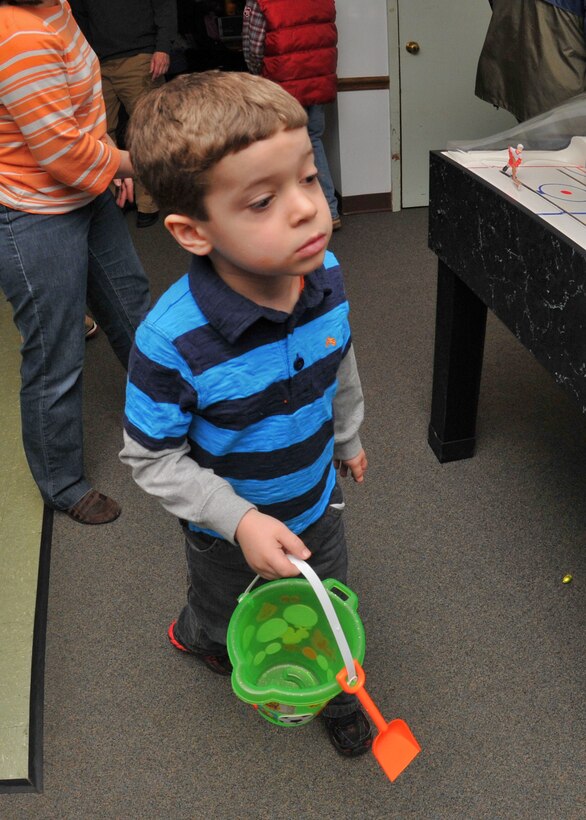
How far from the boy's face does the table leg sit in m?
0.97

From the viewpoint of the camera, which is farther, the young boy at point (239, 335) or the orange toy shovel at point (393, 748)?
the orange toy shovel at point (393, 748)

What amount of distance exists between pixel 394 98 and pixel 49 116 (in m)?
2.35

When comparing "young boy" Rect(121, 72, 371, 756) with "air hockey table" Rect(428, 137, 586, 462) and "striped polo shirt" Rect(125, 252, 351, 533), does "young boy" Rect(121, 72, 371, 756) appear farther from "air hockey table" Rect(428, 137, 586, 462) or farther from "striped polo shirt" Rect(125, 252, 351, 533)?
"air hockey table" Rect(428, 137, 586, 462)

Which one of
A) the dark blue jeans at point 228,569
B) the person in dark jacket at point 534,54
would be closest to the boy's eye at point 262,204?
the dark blue jeans at point 228,569

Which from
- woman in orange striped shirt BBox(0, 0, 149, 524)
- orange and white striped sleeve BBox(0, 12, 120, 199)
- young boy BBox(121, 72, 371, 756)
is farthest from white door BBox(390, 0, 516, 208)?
young boy BBox(121, 72, 371, 756)

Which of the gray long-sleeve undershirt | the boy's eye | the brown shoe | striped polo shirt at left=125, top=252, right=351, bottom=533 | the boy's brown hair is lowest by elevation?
the brown shoe

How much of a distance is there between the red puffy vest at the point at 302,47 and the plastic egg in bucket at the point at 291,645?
2.32 meters

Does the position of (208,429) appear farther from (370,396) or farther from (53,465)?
(370,396)

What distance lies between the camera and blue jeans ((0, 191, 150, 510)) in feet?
4.94

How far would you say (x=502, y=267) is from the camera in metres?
1.41

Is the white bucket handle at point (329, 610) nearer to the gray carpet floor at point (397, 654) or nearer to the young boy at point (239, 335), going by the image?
the young boy at point (239, 335)

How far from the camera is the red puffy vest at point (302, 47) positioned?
2754 mm

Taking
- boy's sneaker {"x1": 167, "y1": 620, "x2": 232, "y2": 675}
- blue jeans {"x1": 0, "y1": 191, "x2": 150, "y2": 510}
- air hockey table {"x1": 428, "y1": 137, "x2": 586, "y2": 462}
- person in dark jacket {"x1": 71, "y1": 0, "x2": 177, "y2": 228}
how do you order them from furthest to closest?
person in dark jacket {"x1": 71, "y1": 0, "x2": 177, "y2": 228}
blue jeans {"x1": 0, "y1": 191, "x2": 150, "y2": 510}
boy's sneaker {"x1": 167, "y1": 620, "x2": 232, "y2": 675}
air hockey table {"x1": 428, "y1": 137, "x2": 586, "y2": 462}

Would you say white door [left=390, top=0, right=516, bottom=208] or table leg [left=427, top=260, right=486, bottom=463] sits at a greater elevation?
white door [left=390, top=0, right=516, bottom=208]
